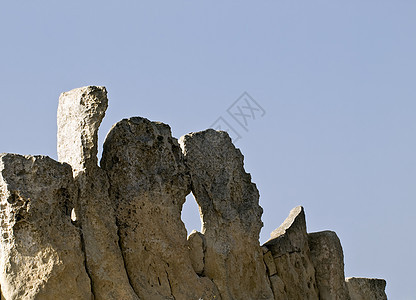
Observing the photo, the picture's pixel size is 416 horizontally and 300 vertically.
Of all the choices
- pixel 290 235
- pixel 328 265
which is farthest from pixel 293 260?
pixel 328 265

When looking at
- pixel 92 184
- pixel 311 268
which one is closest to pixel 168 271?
pixel 92 184

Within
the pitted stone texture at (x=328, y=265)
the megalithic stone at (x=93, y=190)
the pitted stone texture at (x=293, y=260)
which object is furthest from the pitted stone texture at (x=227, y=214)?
the megalithic stone at (x=93, y=190)

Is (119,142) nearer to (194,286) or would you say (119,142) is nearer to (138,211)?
(138,211)

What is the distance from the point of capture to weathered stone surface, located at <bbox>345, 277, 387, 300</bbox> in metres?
19.6

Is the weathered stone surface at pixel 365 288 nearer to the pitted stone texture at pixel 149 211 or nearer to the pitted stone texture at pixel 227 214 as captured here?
the pitted stone texture at pixel 227 214

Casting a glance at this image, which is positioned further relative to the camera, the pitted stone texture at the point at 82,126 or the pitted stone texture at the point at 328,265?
the pitted stone texture at the point at 328,265

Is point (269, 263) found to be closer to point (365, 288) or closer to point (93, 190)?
point (365, 288)

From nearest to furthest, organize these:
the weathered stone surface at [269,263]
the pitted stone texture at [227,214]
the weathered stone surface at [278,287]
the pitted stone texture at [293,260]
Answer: the pitted stone texture at [227,214] < the weathered stone surface at [278,287] < the weathered stone surface at [269,263] < the pitted stone texture at [293,260]

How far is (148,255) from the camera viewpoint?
15.9 meters

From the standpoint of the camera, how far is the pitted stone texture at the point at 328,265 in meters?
18.8

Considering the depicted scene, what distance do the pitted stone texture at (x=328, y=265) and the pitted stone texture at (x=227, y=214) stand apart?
5.00 ft

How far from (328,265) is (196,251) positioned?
303 cm

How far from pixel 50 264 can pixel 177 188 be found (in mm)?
2711

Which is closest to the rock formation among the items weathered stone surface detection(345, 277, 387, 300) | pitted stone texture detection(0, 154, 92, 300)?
pitted stone texture detection(0, 154, 92, 300)
